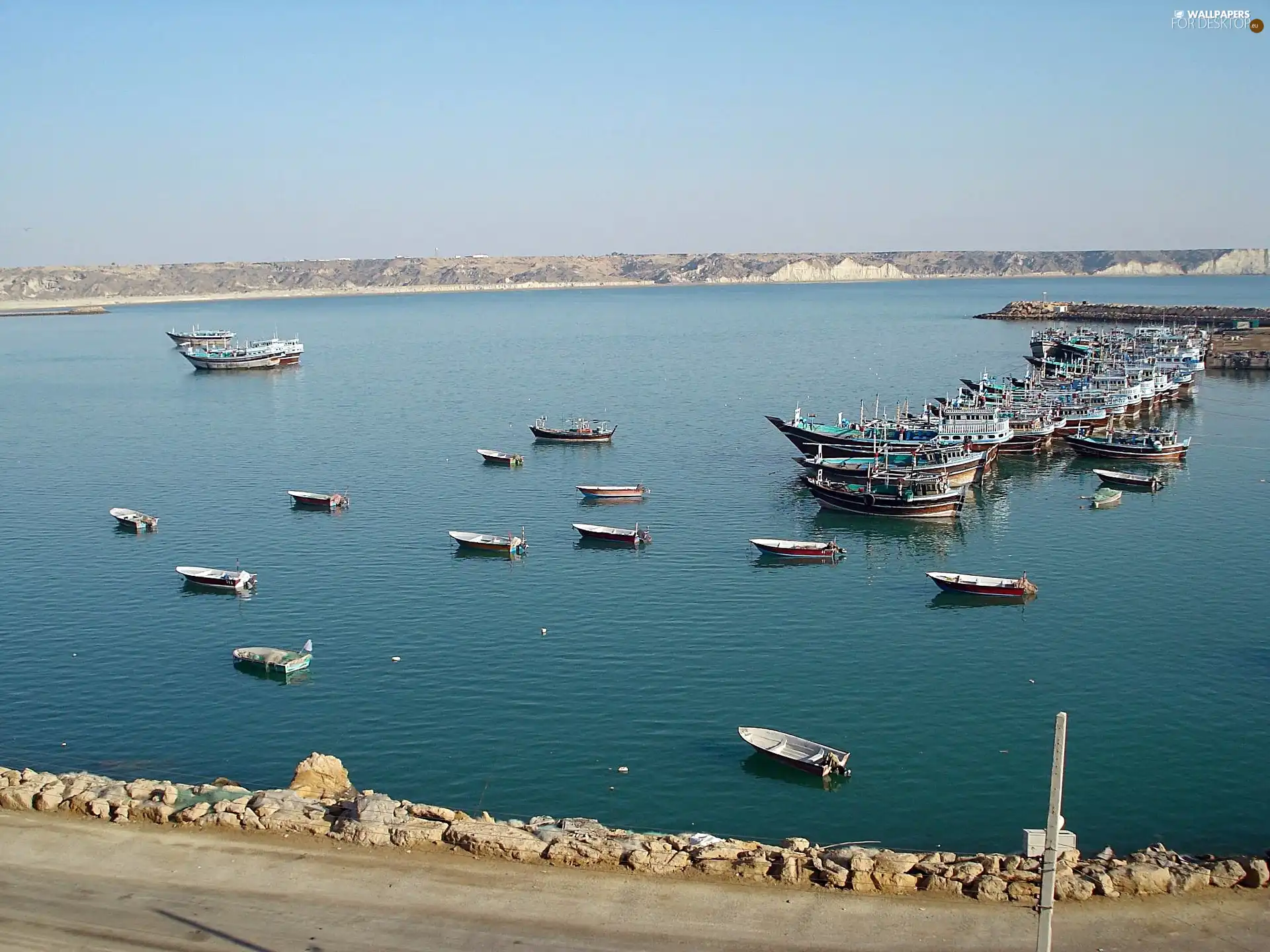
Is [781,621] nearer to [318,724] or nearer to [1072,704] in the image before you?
[1072,704]

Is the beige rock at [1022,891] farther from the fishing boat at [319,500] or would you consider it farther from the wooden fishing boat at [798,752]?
the fishing boat at [319,500]

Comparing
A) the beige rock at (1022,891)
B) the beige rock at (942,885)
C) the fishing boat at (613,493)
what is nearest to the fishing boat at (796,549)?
the fishing boat at (613,493)

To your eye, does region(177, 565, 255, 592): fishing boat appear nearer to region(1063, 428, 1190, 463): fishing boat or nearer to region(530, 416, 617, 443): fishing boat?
region(530, 416, 617, 443): fishing boat

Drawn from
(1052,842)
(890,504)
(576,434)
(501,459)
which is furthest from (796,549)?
(1052,842)

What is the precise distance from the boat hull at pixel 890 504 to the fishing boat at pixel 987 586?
15639mm

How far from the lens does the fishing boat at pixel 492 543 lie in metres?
65.5

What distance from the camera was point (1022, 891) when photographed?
25.5 metres

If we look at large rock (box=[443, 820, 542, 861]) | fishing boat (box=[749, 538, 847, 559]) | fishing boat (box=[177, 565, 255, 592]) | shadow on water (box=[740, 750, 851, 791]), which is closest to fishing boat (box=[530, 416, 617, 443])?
fishing boat (box=[749, 538, 847, 559])

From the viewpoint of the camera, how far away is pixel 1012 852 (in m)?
32.5

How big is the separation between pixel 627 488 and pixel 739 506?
25.1ft

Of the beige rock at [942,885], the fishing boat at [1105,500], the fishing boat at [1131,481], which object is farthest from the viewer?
the fishing boat at [1131,481]

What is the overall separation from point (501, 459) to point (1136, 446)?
4971 centimetres

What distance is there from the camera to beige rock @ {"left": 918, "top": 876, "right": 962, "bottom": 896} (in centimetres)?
2570

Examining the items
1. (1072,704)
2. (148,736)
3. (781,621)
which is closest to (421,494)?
(781,621)
